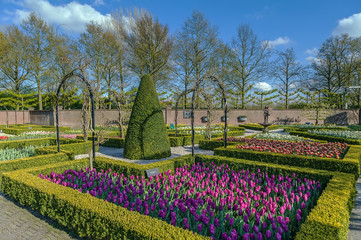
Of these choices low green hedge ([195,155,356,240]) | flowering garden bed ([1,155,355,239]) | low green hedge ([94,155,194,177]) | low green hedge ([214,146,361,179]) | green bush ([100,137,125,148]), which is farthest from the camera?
green bush ([100,137,125,148])

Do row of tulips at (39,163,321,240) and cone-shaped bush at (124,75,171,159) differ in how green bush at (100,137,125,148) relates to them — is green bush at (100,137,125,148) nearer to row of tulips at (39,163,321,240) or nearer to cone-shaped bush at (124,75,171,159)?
cone-shaped bush at (124,75,171,159)

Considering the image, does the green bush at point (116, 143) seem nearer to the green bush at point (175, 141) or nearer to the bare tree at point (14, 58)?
the green bush at point (175, 141)

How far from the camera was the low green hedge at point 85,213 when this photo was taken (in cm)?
274

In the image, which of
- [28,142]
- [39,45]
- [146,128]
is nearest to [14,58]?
[39,45]

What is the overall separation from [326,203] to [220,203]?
1.58 m

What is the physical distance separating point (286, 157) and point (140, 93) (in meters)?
5.48

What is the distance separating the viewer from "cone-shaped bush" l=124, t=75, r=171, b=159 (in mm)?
8523

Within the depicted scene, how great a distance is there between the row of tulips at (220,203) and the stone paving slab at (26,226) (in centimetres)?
Result: 77

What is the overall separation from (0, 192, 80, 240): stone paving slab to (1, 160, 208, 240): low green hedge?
13cm

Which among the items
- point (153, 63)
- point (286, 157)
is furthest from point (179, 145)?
point (153, 63)

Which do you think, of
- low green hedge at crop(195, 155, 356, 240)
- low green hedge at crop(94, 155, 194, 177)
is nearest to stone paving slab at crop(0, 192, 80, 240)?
low green hedge at crop(94, 155, 194, 177)

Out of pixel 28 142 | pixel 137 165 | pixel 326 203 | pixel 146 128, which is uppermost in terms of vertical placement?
pixel 146 128

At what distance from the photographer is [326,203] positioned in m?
3.47

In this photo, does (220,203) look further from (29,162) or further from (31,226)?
(29,162)
